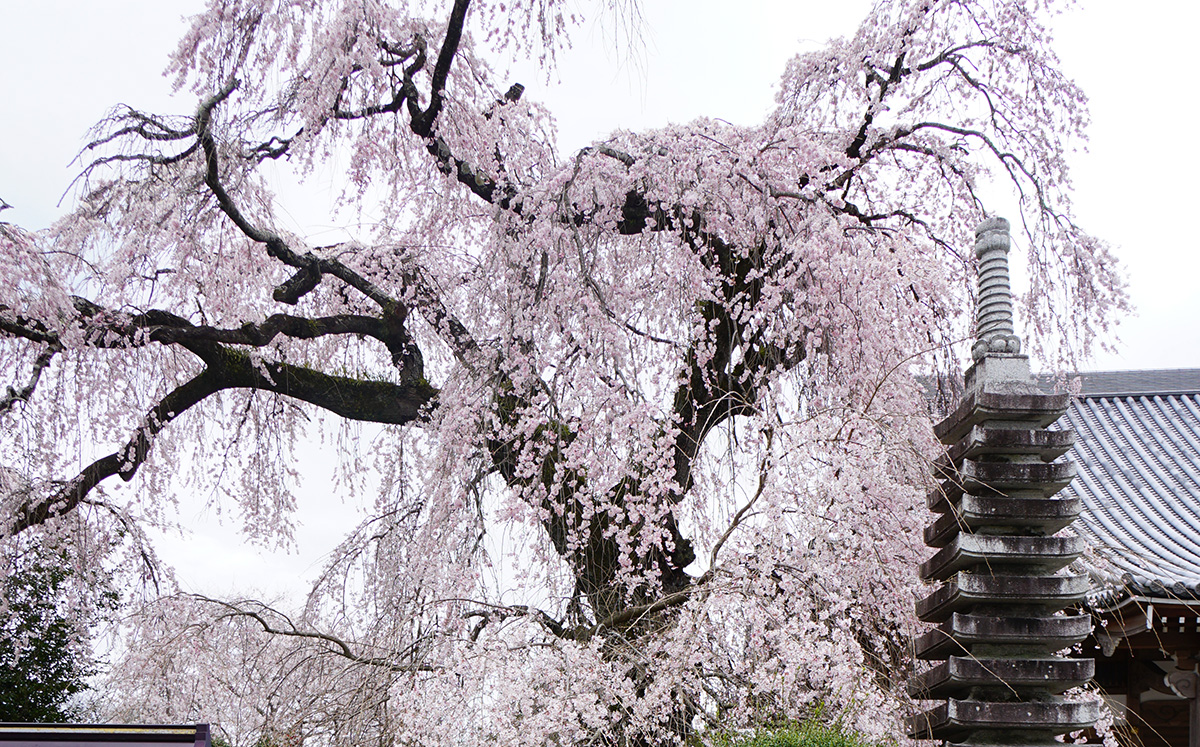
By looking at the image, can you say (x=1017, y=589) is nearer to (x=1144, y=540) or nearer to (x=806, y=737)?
(x=806, y=737)

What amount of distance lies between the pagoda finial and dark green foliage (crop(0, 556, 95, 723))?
890 centimetres

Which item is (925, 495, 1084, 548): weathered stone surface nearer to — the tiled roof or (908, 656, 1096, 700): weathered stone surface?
(908, 656, 1096, 700): weathered stone surface

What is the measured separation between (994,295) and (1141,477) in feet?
19.1

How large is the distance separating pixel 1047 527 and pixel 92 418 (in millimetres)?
6406

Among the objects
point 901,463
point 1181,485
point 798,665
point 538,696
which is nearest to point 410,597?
point 538,696

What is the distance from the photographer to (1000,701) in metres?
4.41

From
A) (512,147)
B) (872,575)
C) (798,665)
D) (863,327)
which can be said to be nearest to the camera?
(798,665)

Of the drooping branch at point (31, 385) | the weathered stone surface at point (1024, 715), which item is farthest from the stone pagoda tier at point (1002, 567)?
the drooping branch at point (31, 385)

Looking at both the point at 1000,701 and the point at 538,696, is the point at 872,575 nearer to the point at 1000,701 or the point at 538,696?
the point at 1000,701

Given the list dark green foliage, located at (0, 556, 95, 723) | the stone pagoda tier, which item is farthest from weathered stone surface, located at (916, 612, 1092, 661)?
dark green foliage, located at (0, 556, 95, 723)

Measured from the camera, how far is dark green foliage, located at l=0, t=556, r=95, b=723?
9.91m

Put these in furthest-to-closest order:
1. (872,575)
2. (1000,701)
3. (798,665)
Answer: (872,575), (798,665), (1000,701)

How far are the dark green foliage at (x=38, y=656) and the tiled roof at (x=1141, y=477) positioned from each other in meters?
9.29

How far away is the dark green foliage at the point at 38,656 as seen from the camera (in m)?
9.91
